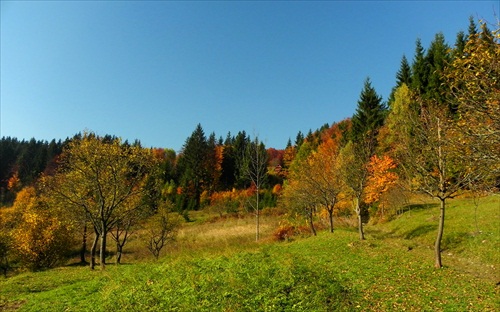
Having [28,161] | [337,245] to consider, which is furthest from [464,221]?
[28,161]

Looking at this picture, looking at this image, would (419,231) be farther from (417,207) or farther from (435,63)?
(435,63)

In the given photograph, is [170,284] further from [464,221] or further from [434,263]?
[464,221]

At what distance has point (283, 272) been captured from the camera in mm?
14750

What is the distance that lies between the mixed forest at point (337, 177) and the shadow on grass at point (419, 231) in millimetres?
1271

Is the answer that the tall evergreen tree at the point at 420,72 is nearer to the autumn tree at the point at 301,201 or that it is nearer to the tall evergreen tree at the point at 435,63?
the tall evergreen tree at the point at 435,63

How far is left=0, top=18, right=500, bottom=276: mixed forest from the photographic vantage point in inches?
359

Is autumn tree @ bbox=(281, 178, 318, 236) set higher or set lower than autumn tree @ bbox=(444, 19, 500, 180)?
lower

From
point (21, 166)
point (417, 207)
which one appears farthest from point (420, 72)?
point (21, 166)

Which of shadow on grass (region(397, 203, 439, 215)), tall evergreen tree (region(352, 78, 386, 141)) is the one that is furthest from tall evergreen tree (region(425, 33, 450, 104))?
shadow on grass (region(397, 203, 439, 215))

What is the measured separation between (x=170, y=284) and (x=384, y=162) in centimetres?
2933

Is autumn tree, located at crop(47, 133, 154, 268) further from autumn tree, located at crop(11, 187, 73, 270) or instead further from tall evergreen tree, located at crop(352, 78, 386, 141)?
tall evergreen tree, located at crop(352, 78, 386, 141)

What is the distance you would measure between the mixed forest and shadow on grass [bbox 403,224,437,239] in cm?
127

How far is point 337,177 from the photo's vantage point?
105 ft

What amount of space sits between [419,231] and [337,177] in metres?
8.91
